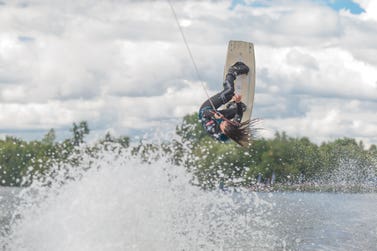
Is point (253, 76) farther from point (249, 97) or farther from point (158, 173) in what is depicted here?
point (158, 173)

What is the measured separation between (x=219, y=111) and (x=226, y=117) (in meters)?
0.33

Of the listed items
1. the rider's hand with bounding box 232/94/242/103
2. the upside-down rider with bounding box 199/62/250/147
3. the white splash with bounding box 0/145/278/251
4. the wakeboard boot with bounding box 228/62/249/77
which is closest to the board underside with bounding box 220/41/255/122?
the wakeboard boot with bounding box 228/62/249/77

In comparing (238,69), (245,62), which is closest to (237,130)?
(238,69)

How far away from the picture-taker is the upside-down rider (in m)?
16.5

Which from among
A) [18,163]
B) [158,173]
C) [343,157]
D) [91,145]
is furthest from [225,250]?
[18,163]

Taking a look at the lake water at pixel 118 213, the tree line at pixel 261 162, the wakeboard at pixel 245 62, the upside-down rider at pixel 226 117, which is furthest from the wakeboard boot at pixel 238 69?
the tree line at pixel 261 162

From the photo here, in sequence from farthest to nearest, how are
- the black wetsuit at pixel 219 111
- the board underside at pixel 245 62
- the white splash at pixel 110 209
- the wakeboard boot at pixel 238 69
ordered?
the white splash at pixel 110 209, the board underside at pixel 245 62, the wakeboard boot at pixel 238 69, the black wetsuit at pixel 219 111

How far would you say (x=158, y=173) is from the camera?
19781 millimetres

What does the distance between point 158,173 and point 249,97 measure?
3.19 m

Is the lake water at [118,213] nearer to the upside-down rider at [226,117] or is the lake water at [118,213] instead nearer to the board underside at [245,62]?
the board underside at [245,62]

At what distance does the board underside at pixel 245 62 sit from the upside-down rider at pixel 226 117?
28.7 inches

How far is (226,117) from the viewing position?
56.7ft

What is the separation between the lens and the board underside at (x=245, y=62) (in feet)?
61.3

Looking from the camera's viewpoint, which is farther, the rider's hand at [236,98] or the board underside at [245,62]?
the board underside at [245,62]
